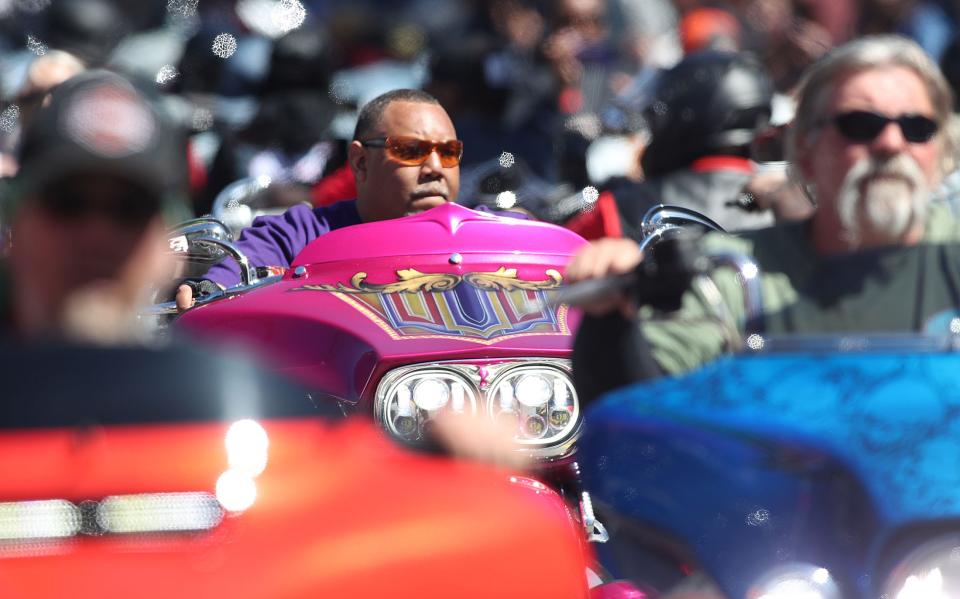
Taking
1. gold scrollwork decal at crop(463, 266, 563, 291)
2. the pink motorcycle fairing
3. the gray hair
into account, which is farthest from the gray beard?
gold scrollwork decal at crop(463, 266, 563, 291)

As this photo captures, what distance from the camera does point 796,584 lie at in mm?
2506

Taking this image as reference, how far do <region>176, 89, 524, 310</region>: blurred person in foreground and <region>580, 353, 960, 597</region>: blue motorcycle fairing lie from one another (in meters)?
2.84

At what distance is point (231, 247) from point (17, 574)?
260cm

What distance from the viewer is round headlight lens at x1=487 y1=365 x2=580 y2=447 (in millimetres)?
4215

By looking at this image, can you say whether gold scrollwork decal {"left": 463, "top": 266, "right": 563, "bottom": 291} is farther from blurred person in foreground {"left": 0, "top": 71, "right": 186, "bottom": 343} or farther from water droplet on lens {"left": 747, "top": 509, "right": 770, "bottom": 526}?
blurred person in foreground {"left": 0, "top": 71, "right": 186, "bottom": 343}

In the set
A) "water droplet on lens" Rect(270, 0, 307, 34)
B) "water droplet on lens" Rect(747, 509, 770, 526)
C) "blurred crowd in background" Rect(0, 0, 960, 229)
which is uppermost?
"water droplet on lens" Rect(270, 0, 307, 34)

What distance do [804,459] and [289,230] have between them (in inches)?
134

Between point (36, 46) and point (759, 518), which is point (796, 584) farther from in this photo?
point (36, 46)

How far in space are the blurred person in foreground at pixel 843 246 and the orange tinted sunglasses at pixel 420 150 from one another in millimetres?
2138

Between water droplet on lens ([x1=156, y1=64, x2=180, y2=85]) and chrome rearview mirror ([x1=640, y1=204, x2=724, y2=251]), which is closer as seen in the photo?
chrome rearview mirror ([x1=640, y1=204, x2=724, y2=251])

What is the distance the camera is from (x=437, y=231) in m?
4.80

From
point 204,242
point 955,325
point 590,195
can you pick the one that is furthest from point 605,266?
point 590,195

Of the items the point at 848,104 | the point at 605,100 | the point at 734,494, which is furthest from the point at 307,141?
the point at 734,494

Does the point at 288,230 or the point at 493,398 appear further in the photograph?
the point at 288,230
